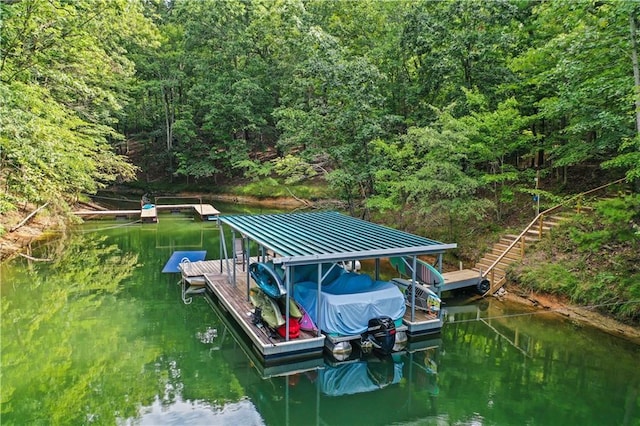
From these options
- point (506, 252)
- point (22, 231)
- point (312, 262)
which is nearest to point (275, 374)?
point (312, 262)

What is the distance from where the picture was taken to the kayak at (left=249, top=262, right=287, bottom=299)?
9055 millimetres

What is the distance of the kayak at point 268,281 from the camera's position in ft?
29.7

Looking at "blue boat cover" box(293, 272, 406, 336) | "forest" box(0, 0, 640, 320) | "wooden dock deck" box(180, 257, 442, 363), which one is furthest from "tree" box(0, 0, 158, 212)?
"blue boat cover" box(293, 272, 406, 336)

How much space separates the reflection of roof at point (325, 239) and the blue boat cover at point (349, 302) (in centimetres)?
86

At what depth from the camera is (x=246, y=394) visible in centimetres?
780

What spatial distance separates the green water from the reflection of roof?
2.20 metres

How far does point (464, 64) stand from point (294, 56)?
1707 cm

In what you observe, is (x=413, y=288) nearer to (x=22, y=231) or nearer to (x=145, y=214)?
(x=22, y=231)

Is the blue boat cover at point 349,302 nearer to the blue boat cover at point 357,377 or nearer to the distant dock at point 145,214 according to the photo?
the blue boat cover at point 357,377

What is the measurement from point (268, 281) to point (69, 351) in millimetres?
4474

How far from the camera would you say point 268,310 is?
30.6ft

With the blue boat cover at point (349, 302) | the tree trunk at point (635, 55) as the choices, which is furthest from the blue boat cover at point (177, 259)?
the tree trunk at point (635, 55)

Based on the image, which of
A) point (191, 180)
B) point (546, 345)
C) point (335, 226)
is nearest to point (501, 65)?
point (335, 226)

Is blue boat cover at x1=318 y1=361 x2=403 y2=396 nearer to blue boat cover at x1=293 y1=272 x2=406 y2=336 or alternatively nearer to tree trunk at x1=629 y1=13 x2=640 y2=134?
blue boat cover at x1=293 y1=272 x2=406 y2=336
